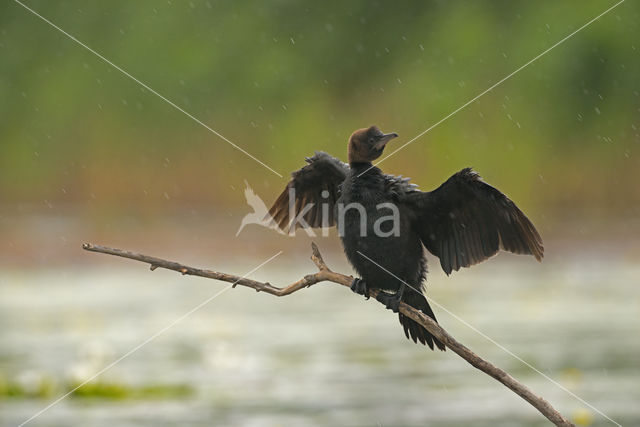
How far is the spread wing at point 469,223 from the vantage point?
541 cm

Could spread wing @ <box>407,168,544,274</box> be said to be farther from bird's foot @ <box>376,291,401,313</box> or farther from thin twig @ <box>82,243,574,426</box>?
thin twig @ <box>82,243,574,426</box>

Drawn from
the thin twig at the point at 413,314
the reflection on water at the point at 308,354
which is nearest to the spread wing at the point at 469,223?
the thin twig at the point at 413,314

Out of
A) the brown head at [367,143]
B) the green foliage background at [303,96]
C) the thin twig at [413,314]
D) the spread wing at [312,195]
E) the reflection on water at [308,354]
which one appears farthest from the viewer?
the green foliage background at [303,96]

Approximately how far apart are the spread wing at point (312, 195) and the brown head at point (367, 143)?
42 cm

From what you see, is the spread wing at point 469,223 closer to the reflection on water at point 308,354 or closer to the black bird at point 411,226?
the black bird at point 411,226

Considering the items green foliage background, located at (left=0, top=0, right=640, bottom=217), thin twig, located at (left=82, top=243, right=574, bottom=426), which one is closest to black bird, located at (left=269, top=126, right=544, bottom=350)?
thin twig, located at (left=82, top=243, right=574, bottom=426)

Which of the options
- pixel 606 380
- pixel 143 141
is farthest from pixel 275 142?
pixel 606 380

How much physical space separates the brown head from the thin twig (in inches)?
26.0

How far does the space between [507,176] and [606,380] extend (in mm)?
11226

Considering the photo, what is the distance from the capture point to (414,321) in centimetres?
545

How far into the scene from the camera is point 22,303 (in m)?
16.8

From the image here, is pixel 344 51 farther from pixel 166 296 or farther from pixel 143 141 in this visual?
pixel 166 296

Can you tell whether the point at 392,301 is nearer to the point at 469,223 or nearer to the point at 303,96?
the point at 469,223

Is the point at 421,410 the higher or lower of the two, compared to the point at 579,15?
lower
